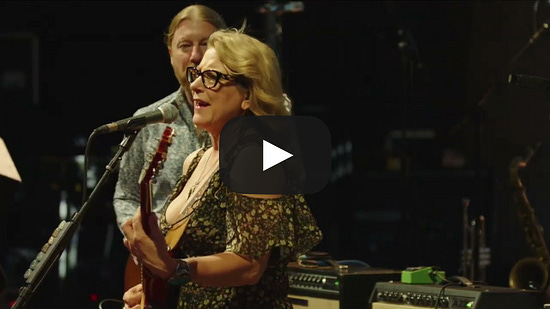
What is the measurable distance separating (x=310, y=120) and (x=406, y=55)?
147cm

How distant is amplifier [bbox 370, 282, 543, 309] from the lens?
323cm

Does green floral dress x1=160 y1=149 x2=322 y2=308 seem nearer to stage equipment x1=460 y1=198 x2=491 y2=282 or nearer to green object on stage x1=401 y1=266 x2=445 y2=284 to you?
green object on stage x1=401 y1=266 x2=445 y2=284

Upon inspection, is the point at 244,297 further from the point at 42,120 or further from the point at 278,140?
the point at 42,120

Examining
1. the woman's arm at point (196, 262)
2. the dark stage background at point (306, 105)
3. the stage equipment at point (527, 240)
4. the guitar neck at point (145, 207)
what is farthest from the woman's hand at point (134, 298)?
the dark stage background at point (306, 105)

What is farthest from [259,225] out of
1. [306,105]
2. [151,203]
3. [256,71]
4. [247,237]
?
[306,105]

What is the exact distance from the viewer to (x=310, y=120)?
20.5ft

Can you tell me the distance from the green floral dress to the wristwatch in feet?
0.45

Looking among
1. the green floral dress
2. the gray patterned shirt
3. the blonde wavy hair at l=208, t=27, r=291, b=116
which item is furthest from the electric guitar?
the gray patterned shirt

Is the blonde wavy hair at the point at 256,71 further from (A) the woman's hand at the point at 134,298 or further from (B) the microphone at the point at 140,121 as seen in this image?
(A) the woman's hand at the point at 134,298

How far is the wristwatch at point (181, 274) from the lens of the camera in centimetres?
222

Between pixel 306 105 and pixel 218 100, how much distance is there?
538 centimetres
